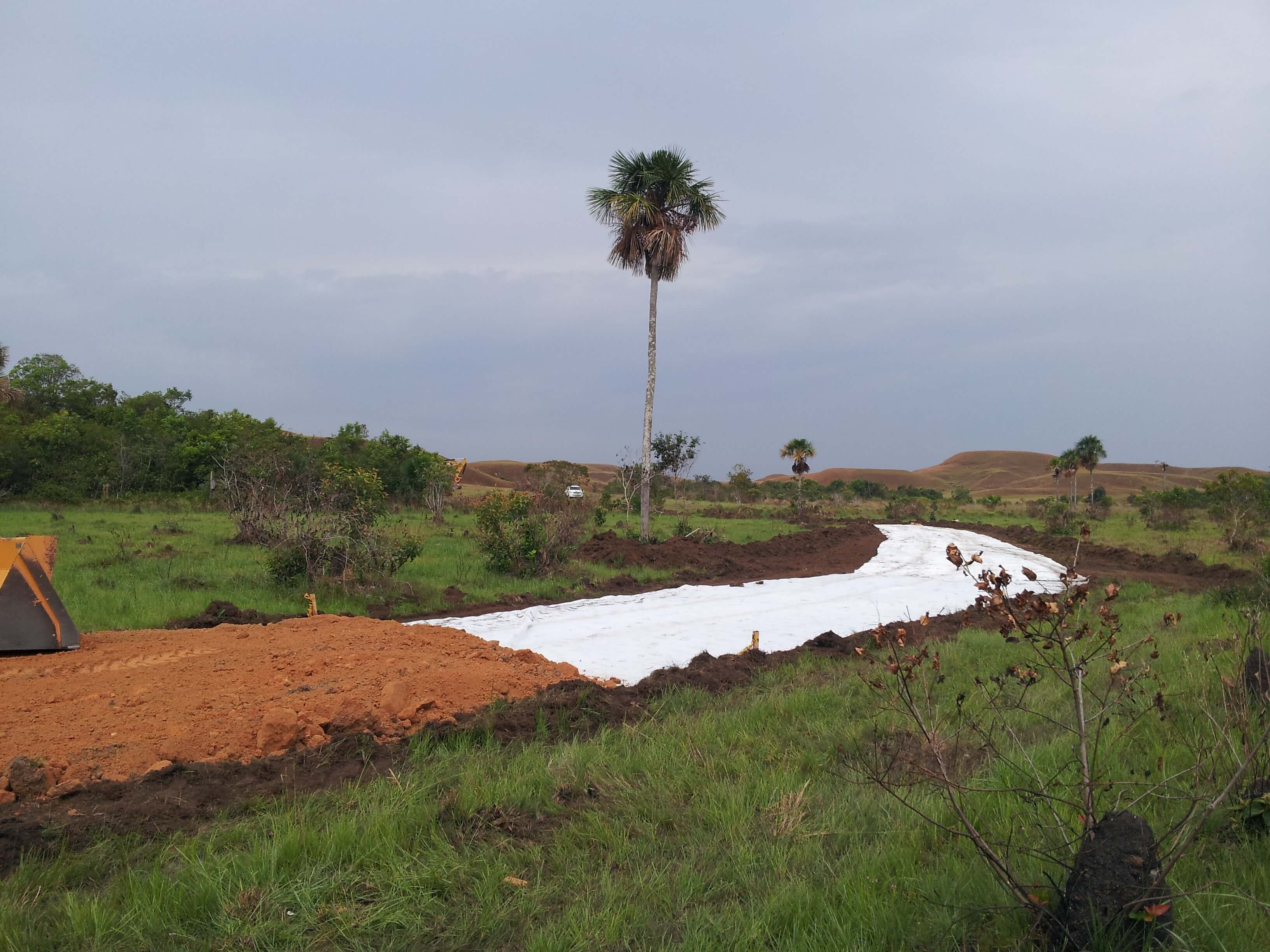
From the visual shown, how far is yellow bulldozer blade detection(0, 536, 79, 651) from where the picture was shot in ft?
20.2

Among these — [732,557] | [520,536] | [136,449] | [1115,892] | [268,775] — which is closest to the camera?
[1115,892]

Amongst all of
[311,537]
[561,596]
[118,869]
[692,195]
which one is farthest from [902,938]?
[692,195]

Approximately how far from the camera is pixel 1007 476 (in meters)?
106

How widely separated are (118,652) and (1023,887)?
23.0 ft

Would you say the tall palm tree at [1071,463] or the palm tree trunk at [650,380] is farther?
the tall palm tree at [1071,463]

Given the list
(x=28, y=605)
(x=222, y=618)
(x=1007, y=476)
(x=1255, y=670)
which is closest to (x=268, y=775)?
(x=28, y=605)

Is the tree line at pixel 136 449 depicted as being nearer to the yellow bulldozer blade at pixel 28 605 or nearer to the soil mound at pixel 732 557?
the soil mound at pixel 732 557

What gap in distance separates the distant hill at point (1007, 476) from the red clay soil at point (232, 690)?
74773 millimetres

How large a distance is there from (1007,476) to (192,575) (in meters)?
111

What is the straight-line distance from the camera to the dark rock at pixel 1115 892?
2256 millimetres

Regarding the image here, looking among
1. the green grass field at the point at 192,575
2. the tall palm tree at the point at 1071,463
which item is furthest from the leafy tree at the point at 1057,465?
the green grass field at the point at 192,575

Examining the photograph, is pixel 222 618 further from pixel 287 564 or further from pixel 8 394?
pixel 8 394

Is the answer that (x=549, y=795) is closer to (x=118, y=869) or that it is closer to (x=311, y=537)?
(x=118, y=869)

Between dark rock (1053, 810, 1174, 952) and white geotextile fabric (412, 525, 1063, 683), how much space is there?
395cm
